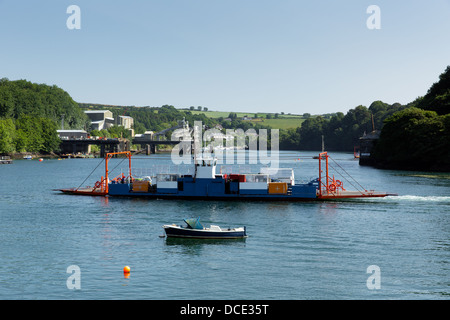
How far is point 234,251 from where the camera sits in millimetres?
42938

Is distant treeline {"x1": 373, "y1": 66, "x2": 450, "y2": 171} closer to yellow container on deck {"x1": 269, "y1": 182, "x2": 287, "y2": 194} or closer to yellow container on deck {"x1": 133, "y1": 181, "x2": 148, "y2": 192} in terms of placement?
yellow container on deck {"x1": 269, "y1": 182, "x2": 287, "y2": 194}

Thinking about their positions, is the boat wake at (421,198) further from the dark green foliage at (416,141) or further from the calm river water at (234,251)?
the dark green foliage at (416,141)

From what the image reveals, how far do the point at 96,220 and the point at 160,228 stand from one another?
9.91m

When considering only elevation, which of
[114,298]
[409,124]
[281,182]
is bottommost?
[114,298]

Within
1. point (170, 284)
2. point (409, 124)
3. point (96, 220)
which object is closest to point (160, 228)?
point (96, 220)

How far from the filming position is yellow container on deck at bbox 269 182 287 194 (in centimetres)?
7319

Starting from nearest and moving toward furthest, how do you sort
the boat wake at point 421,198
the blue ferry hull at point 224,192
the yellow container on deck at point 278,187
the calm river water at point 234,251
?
the calm river water at point 234,251 < the yellow container on deck at point 278,187 < the blue ferry hull at point 224,192 < the boat wake at point 421,198

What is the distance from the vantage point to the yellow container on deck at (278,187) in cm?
7319

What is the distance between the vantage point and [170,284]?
1347 inches

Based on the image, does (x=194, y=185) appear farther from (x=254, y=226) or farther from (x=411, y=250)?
(x=411, y=250)

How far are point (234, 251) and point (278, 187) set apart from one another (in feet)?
103

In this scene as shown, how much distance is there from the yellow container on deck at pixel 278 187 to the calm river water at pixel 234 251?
2709 millimetres

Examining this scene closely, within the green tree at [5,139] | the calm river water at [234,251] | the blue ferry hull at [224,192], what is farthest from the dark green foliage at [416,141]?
the green tree at [5,139]
